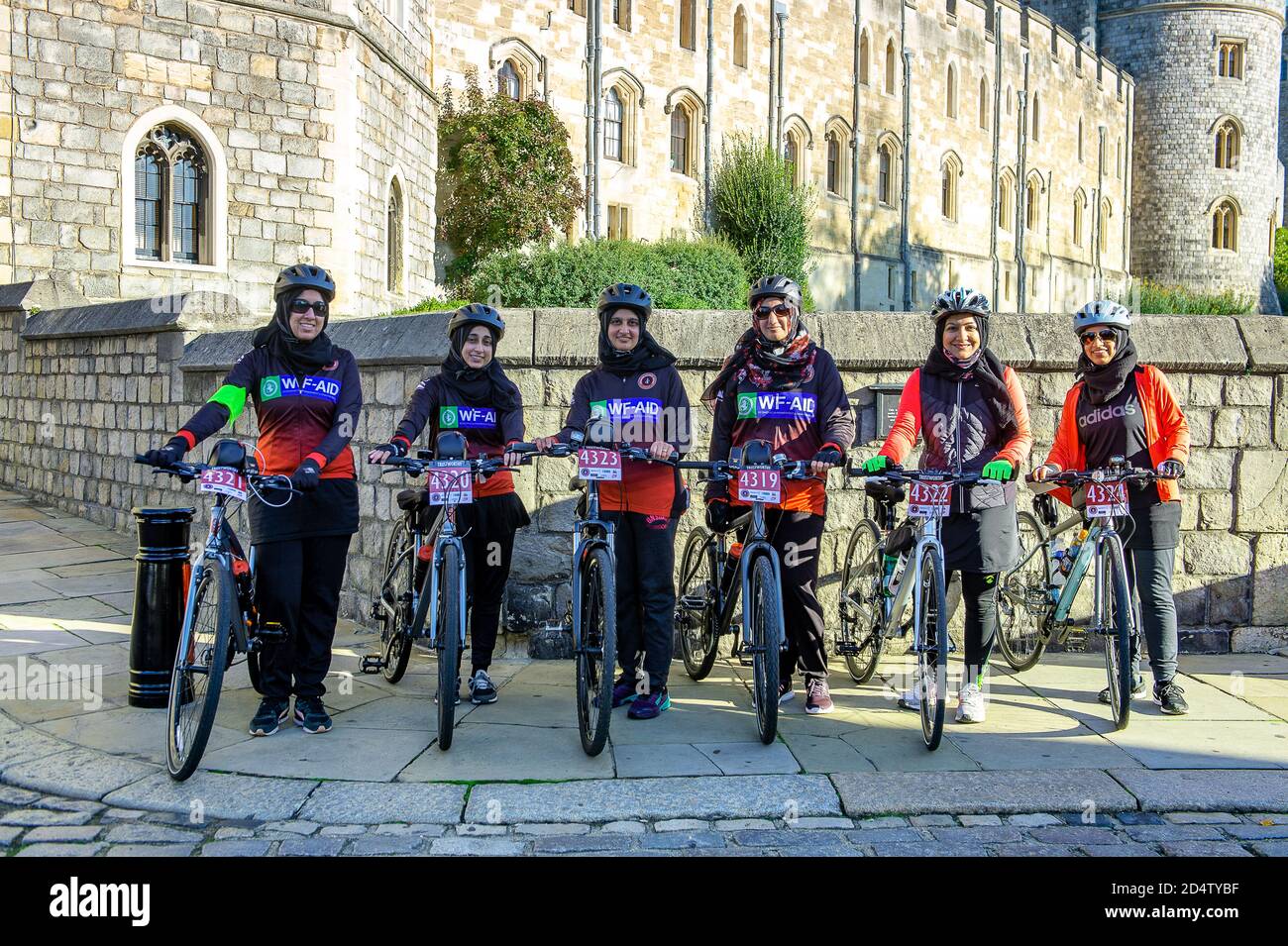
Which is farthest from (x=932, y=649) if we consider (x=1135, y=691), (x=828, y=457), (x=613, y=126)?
(x=613, y=126)

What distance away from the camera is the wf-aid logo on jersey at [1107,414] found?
6066 mm

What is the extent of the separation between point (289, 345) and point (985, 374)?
3186mm

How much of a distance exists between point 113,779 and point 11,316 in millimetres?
10925

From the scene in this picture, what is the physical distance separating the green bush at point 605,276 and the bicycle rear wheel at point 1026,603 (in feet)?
26.9

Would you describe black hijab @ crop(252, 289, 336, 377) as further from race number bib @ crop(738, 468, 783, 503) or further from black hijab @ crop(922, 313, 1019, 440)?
black hijab @ crop(922, 313, 1019, 440)

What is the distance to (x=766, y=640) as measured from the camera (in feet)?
17.0

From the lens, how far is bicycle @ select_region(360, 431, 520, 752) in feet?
16.8

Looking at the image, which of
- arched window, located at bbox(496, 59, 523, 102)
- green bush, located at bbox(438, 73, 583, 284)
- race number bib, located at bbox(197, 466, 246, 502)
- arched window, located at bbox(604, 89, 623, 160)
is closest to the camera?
race number bib, located at bbox(197, 466, 246, 502)

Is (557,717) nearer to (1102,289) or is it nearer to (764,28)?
(764,28)

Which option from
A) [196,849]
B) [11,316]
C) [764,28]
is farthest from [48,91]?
[764,28]

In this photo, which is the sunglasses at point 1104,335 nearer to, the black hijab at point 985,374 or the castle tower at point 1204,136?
the black hijab at point 985,374

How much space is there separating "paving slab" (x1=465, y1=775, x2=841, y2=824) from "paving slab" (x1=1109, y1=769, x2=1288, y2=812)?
1206mm

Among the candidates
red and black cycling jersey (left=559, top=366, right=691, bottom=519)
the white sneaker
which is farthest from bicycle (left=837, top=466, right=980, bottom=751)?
red and black cycling jersey (left=559, top=366, right=691, bottom=519)

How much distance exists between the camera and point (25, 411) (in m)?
13.7
